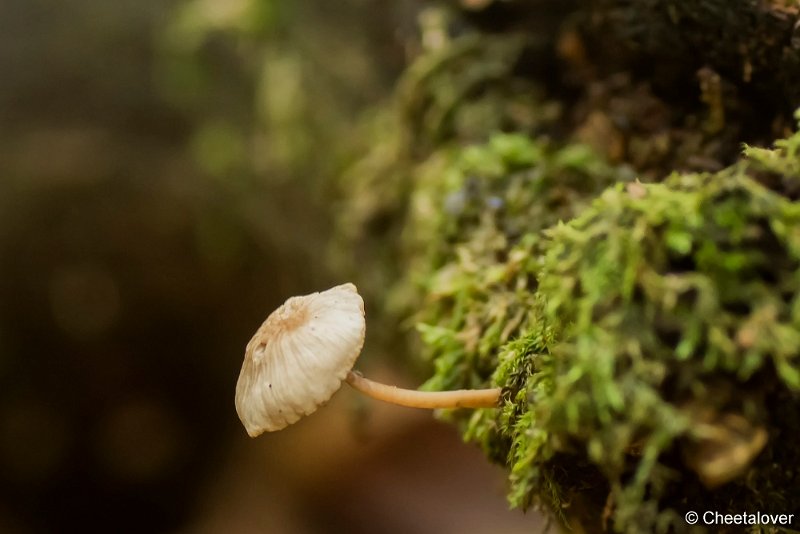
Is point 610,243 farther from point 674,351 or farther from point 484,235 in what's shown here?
point 484,235

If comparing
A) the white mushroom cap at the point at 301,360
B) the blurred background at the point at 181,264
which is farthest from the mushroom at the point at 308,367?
the blurred background at the point at 181,264

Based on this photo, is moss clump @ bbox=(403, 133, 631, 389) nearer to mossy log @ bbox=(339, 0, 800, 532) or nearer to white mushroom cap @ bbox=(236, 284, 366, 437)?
mossy log @ bbox=(339, 0, 800, 532)

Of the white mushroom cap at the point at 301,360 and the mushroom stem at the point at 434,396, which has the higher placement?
the white mushroom cap at the point at 301,360

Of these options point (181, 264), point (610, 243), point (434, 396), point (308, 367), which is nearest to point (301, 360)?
point (308, 367)

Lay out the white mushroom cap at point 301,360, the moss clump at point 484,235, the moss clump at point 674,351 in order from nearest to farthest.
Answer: the moss clump at point 674,351 → the white mushroom cap at point 301,360 → the moss clump at point 484,235

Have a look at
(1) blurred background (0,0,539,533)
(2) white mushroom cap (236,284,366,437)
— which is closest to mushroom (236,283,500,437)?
(2) white mushroom cap (236,284,366,437)

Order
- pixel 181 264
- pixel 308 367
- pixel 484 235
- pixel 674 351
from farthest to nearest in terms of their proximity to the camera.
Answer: pixel 181 264
pixel 484 235
pixel 308 367
pixel 674 351

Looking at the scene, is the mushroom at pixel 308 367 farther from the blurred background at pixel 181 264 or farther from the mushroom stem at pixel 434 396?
the blurred background at pixel 181 264
